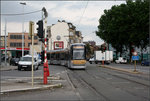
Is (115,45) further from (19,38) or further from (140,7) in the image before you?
(19,38)

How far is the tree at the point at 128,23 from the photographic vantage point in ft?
181

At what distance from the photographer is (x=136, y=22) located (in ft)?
183

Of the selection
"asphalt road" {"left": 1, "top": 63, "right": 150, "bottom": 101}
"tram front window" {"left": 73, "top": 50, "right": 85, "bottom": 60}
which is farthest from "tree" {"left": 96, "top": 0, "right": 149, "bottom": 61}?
"asphalt road" {"left": 1, "top": 63, "right": 150, "bottom": 101}

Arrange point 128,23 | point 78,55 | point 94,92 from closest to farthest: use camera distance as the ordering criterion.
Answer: point 94,92
point 78,55
point 128,23

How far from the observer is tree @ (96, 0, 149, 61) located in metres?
55.2

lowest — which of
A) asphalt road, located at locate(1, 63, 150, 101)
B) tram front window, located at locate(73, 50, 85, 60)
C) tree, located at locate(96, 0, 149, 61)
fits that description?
asphalt road, located at locate(1, 63, 150, 101)

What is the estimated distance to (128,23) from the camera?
57.6 m

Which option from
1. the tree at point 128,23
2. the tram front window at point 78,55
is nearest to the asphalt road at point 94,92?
the tram front window at point 78,55

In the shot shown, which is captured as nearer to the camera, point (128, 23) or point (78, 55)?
point (78, 55)

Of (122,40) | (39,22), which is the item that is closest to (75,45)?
(39,22)

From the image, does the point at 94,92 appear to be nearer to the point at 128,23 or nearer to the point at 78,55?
the point at 78,55

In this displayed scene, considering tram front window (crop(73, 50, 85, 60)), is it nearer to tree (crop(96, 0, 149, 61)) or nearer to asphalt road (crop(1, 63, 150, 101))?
asphalt road (crop(1, 63, 150, 101))

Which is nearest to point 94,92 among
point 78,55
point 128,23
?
point 78,55

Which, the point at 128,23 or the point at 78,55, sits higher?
the point at 128,23
